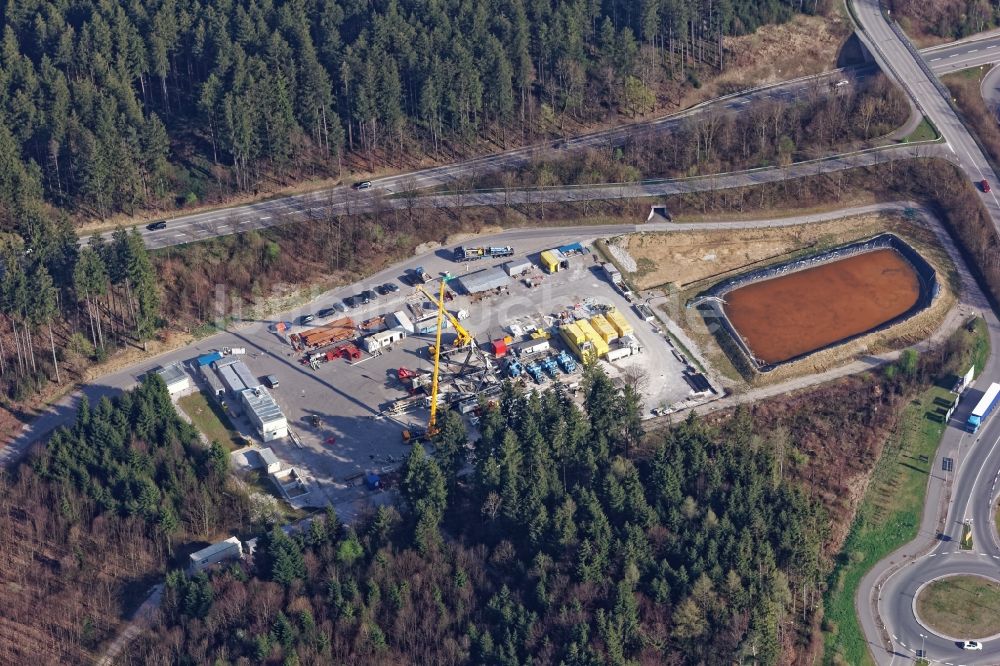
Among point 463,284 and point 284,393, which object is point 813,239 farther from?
point 284,393

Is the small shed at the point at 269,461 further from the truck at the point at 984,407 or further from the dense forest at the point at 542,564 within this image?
the truck at the point at 984,407

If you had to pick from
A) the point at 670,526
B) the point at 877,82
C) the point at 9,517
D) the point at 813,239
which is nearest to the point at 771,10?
the point at 877,82

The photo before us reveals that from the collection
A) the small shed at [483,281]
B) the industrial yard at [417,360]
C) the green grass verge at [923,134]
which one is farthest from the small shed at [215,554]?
the green grass verge at [923,134]

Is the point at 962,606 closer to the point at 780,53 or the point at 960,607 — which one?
the point at 960,607

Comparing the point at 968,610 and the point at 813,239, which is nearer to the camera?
the point at 968,610

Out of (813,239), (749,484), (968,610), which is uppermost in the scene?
(813,239)

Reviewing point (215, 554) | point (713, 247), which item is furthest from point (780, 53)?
point (215, 554)
